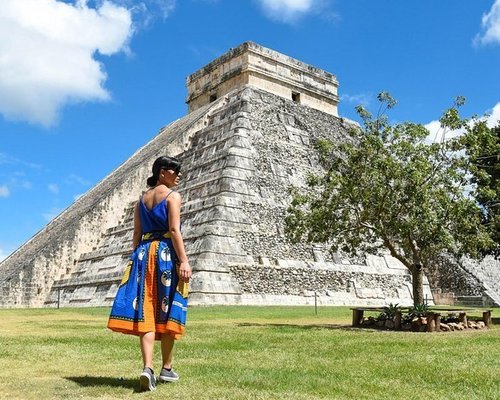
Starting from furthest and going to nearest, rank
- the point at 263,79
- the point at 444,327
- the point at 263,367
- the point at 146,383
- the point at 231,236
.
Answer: the point at 263,79 → the point at 231,236 → the point at 444,327 → the point at 263,367 → the point at 146,383

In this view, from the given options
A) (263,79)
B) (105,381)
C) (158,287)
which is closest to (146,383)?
(105,381)

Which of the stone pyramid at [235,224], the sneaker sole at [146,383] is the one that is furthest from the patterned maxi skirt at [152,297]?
the stone pyramid at [235,224]

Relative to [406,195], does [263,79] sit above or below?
above

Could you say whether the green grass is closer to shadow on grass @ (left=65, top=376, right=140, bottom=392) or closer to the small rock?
shadow on grass @ (left=65, top=376, right=140, bottom=392)

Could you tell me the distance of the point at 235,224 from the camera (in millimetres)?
16250

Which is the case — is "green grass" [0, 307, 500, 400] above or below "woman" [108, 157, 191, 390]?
below

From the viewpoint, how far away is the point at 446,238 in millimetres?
10203

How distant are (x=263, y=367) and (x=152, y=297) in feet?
4.32

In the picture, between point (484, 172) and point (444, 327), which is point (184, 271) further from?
A: point (484, 172)

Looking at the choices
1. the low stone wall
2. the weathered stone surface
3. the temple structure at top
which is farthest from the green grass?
the temple structure at top

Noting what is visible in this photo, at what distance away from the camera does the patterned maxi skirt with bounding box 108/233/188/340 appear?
4262mm

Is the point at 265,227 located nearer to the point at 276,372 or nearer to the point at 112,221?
the point at 112,221

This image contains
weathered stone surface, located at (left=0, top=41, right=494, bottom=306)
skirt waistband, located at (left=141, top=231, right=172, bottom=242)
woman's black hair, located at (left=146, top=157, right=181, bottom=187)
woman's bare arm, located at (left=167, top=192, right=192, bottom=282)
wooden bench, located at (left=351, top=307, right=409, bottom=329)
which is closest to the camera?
woman's bare arm, located at (left=167, top=192, right=192, bottom=282)

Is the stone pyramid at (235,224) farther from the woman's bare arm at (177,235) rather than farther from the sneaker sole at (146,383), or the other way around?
the sneaker sole at (146,383)
